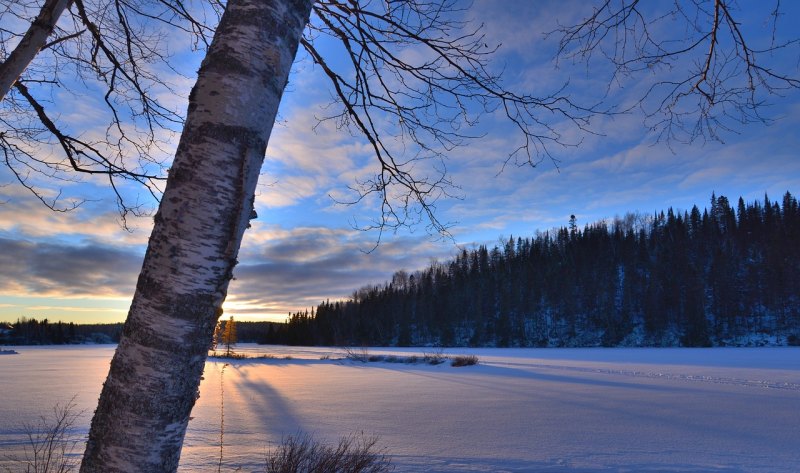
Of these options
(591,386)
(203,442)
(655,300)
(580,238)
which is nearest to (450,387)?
(591,386)

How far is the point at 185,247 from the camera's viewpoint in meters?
1.15

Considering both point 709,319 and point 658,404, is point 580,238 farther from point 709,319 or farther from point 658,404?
point 658,404

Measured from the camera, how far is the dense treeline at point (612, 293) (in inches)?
2422

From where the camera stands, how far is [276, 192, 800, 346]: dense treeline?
61531mm

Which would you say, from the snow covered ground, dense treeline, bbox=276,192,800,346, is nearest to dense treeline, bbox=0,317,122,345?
dense treeline, bbox=276,192,800,346

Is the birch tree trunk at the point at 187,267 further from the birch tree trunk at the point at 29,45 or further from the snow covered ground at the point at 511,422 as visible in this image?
the snow covered ground at the point at 511,422

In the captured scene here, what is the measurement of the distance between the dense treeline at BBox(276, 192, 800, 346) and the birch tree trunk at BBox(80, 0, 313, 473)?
161 feet

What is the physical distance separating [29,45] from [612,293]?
256ft

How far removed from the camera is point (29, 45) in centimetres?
222

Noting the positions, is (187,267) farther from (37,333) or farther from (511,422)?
(37,333)

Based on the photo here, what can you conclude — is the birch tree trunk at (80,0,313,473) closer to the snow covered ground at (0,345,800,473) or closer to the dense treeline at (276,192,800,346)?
the snow covered ground at (0,345,800,473)

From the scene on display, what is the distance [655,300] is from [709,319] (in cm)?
736

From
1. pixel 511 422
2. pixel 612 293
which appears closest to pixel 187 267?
pixel 511 422

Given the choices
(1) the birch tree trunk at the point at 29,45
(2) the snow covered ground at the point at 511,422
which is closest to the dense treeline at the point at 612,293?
(2) the snow covered ground at the point at 511,422
